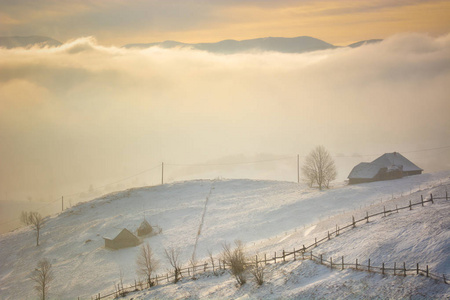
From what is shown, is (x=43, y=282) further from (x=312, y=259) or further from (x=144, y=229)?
(x=312, y=259)

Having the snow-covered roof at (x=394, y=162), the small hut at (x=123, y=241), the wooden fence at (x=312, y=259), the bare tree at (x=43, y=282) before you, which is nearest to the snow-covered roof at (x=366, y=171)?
the snow-covered roof at (x=394, y=162)

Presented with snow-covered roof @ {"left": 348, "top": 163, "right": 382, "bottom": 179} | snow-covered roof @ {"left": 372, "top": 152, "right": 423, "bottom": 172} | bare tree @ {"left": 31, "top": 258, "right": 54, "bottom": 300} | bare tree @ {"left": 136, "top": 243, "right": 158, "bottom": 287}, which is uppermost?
snow-covered roof @ {"left": 372, "top": 152, "right": 423, "bottom": 172}

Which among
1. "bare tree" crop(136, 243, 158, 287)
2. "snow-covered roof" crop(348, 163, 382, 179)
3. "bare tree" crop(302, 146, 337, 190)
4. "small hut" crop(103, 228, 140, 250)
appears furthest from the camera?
"bare tree" crop(302, 146, 337, 190)

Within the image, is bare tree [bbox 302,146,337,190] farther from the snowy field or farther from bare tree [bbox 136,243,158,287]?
bare tree [bbox 136,243,158,287]

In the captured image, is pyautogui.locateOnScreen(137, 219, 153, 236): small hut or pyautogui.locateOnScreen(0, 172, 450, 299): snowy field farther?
pyautogui.locateOnScreen(137, 219, 153, 236): small hut

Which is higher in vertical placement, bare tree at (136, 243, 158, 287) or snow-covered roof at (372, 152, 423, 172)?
snow-covered roof at (372, 152, 423, 172)

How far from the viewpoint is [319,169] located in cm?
8375

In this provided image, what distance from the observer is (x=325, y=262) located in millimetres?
35875

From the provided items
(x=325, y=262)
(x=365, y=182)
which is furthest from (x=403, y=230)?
(x=365, y=182)

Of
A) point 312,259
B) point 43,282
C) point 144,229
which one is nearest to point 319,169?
point 144,229

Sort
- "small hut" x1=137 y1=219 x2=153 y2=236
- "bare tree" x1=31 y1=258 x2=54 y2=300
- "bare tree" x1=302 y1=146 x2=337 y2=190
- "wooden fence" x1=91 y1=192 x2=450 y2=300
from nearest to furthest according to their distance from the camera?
1. "wooden fence" x1=91 y1=192 x2=450 y2=300
2. "bare tree" x1=31 y1=258 x2=54 y2=300
3. "small hut" x1=137 y1=219 x2=153 y2=236
4. "bare tree" x1=302 y1=146 x2=337 y2=190

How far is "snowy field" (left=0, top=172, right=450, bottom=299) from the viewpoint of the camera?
31.9 m

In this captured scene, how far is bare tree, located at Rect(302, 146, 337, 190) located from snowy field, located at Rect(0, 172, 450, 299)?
13.5 feet

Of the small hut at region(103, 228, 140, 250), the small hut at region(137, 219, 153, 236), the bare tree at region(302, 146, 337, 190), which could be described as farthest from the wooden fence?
the bare tree at region(302, 146, 337, 190)
